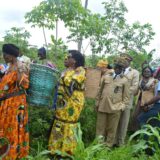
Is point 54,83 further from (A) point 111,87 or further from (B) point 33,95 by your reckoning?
(A) point 111,87

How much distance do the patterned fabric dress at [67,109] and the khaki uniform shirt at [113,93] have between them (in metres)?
1.08

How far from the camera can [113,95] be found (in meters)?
6.25

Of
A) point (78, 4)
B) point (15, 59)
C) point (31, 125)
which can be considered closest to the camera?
point (15, 59)

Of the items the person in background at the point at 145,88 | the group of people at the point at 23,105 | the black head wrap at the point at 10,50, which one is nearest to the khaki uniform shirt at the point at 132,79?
the person in background at the point at 145,88

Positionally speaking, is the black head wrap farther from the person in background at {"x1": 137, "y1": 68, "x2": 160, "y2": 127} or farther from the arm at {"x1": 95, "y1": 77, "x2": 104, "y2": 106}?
the person in background at {"x1": 137, "y1": 68, "x2": 160, "y2": 127}

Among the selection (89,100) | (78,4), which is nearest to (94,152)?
(89,100)

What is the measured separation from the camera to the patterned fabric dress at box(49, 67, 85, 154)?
202 inches

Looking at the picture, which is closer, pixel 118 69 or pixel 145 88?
pixel 118 69

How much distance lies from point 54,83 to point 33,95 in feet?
0.97

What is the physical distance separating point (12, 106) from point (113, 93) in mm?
2094

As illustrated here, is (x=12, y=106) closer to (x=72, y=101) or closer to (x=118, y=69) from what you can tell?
(x=72, y=101)

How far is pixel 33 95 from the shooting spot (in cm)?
464

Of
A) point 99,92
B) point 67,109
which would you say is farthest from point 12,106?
point 99,92

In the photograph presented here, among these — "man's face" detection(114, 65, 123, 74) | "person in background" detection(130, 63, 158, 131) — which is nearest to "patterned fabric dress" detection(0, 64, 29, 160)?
"man's face" detection(114, 65, 123, 74)
